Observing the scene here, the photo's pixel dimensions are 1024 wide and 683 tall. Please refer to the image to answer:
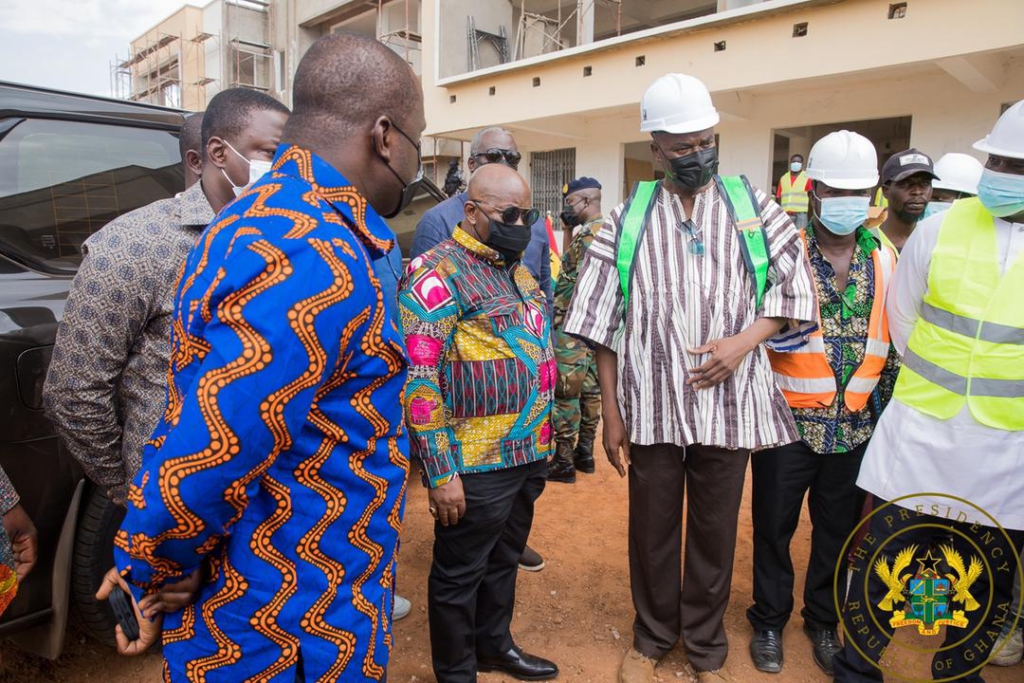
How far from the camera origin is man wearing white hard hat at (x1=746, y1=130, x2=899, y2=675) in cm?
255

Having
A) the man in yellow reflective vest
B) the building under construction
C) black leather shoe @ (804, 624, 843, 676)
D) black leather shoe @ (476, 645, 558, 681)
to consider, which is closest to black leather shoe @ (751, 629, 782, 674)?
black leather shoe @ (804, 624, 843, 676)

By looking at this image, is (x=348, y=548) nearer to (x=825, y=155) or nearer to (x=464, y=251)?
(x=464, y=251)

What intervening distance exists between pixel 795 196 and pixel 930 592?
779 centimetres

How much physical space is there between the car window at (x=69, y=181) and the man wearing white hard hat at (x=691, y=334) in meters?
1.87

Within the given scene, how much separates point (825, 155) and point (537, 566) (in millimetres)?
2267

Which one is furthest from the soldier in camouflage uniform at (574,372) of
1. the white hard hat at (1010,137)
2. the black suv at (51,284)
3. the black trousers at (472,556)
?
the black suv at (51,284)

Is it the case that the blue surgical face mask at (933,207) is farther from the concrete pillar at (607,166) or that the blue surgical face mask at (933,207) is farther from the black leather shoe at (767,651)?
the concrete pillar at (607,166)

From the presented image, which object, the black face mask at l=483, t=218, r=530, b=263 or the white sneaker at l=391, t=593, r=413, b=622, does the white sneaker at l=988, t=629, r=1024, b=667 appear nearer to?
the white sneaker at l=391, t=593, r=413, b=622

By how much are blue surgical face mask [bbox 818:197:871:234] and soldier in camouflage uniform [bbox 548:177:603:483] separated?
1.53 metres

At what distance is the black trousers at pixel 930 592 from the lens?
7.39 feet

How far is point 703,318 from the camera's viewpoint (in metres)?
2.33

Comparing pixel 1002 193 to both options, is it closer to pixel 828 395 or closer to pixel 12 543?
pixel 828 395

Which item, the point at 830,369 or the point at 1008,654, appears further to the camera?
the point at 1008,654

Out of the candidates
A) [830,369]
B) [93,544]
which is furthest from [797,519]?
[93,544]
